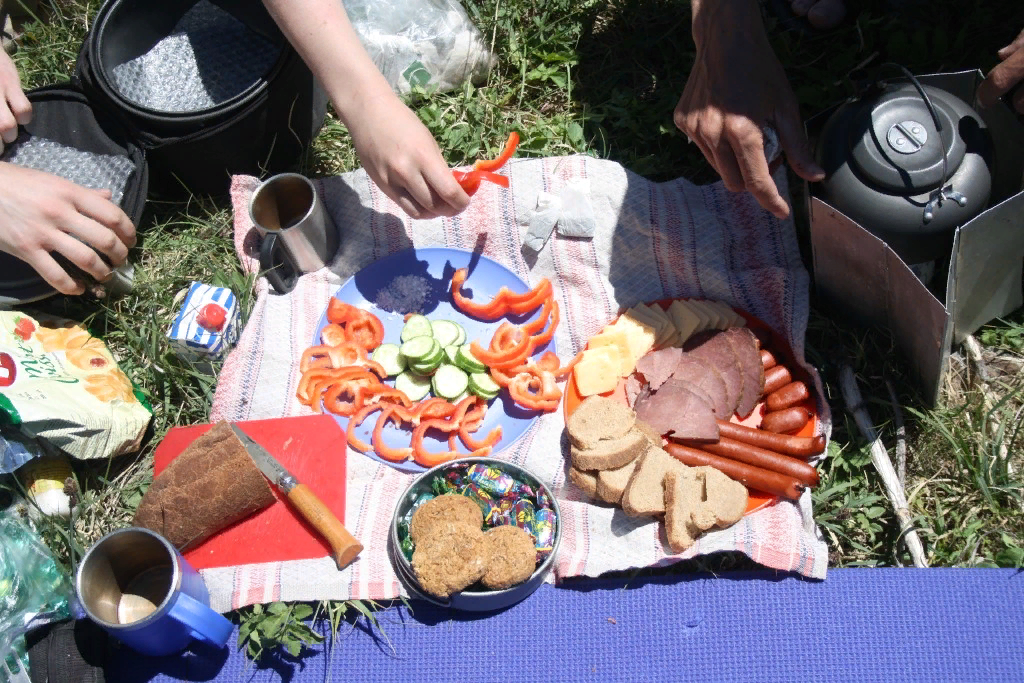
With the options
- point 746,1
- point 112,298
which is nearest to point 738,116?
point 746,1

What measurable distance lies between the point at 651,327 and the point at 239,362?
146 cm

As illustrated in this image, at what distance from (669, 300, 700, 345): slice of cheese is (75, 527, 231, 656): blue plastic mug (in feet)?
5.66

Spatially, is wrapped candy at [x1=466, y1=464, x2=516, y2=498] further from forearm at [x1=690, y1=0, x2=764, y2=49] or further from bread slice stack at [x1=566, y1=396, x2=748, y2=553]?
forearm at [x1=690, y1=0, x2=764, y2=49]

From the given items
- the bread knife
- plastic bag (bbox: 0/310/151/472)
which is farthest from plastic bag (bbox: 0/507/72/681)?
the bread knife

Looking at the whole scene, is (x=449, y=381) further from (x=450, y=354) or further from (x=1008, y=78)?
(x=1008, y=78)

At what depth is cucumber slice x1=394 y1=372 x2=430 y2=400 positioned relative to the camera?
273 centimetres

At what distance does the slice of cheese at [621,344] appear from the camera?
269 cm

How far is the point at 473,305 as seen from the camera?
9.34ft

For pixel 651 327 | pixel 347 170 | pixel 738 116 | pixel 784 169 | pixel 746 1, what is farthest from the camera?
pixel 347 170

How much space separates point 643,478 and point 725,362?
49 centimetres

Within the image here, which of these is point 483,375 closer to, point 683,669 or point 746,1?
point 683,669

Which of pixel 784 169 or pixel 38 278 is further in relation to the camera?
pixel 784 169

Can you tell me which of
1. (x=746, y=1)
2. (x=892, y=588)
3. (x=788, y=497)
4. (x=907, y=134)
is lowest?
(x=892, y=588)

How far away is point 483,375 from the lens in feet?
8.92
